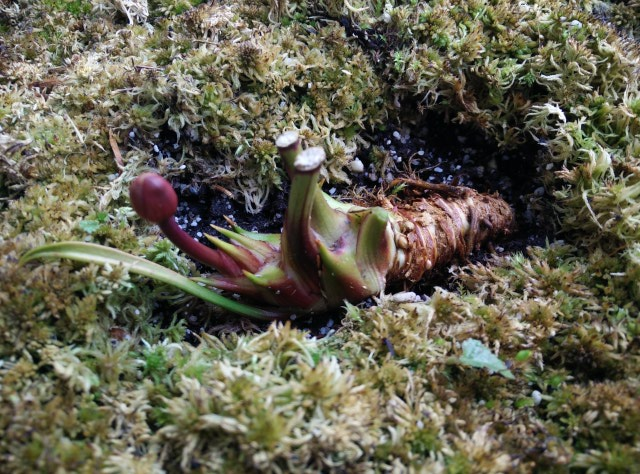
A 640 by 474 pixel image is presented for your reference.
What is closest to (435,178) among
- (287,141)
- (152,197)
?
(287,141)

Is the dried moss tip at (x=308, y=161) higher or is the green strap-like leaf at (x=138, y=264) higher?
the dried moss tip at (x=308, y=161)

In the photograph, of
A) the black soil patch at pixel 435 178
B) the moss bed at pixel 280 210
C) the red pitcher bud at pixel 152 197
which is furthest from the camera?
the black soil patch at pixel 435 178

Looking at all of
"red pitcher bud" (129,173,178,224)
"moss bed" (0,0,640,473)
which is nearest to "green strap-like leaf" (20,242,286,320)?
"moss bed" (0,0,640,473)

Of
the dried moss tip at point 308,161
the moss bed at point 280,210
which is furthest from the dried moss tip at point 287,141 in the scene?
the moss bed at point 280,210

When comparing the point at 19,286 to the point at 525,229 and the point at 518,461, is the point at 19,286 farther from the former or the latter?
the point at 525,229

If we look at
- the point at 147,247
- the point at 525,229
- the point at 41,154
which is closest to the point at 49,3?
the point at 41,154

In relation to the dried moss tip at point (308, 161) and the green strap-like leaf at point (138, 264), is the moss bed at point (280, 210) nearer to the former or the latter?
the green strap-like leaf at point (138, 264)

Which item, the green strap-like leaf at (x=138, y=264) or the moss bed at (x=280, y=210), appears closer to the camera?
the moss bed at (x=280, y=210)

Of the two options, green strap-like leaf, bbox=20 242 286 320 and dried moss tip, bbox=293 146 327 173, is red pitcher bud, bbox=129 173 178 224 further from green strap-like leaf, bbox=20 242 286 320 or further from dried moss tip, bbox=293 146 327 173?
dried moss tip, bbox=293 146 327 173
